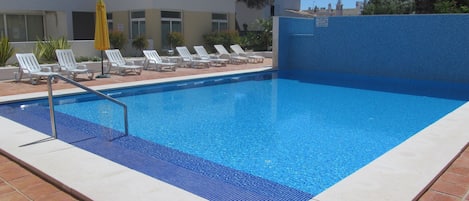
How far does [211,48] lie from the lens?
22.4 metres

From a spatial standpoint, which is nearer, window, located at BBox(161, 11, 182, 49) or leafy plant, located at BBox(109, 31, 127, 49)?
leafy plant, located at BBox(109, 31, 127, 49)

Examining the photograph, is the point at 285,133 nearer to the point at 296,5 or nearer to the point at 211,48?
the point at 211,48

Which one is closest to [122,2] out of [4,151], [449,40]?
[449,40]

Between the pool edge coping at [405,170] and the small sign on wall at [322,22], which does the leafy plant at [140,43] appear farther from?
the pool edge coping at [405,170]

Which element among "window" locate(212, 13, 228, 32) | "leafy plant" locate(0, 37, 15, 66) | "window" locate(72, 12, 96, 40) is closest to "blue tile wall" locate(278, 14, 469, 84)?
"window" locate(212, 13, 228, 32)

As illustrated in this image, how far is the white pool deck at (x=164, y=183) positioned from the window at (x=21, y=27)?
18406 millimetres

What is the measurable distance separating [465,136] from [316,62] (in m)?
10.4

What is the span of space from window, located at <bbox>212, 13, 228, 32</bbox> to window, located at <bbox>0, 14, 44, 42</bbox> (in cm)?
1009

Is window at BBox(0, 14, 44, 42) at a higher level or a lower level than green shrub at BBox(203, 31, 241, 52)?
higher

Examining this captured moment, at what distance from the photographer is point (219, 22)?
80.2 ft

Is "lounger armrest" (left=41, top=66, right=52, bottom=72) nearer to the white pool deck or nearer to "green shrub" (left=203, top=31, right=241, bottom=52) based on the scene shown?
the white pool deck

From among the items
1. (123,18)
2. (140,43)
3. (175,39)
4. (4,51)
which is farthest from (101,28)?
(123,18)

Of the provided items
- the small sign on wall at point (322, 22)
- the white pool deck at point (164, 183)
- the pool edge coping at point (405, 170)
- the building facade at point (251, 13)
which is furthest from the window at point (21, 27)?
the pool edge coping at point (405, 170)

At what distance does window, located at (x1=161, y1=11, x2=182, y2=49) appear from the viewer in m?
21.4
